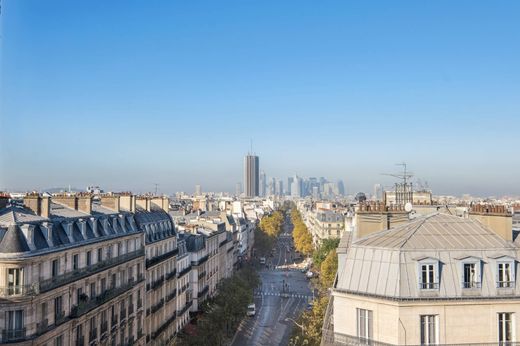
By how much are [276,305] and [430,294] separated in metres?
54.6

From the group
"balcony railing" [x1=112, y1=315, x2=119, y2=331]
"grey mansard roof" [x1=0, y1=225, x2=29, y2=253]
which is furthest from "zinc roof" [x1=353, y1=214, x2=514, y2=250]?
"balcony railing" [x1=112, y1=315, x2=119, y2=331]

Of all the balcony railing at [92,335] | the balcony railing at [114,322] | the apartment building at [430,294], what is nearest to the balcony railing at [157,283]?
the balcony railing at [114,322]

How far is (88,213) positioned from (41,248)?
8.44 meters

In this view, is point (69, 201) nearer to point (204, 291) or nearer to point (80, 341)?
point (80, 341)

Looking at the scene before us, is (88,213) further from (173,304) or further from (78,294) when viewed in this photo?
(173,304)

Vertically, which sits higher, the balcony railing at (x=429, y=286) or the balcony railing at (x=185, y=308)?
the balcony railing at (x=429, y=286)

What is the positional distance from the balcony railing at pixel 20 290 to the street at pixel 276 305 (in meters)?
30.0

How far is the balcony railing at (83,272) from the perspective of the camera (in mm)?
30002

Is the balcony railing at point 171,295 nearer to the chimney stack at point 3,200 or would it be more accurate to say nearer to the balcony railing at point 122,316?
the balcony railing at point 122,316

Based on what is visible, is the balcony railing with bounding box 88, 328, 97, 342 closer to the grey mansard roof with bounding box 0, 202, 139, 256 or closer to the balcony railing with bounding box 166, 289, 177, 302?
the grey mansard roof with bounding box 0, 202, 139, 256

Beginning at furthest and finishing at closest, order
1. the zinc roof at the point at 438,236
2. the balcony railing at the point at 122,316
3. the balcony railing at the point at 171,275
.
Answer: the balcony railing at the point at 171,275 < the balcony railing at the point at 122,316 < the zinc roof at the point at 438,236

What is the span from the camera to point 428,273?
2248cm

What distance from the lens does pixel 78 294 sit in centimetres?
3378

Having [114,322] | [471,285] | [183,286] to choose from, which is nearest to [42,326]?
[114,322]
